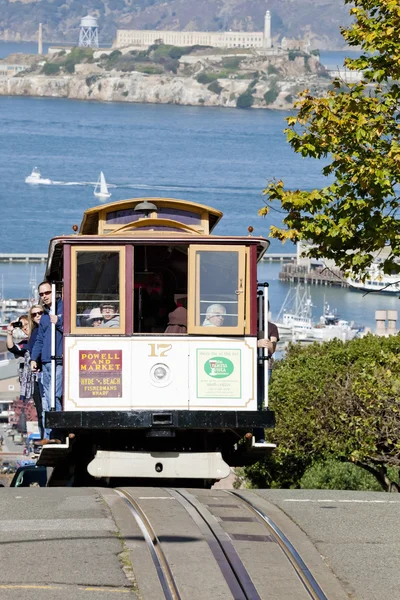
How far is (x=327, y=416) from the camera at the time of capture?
75.4 feet

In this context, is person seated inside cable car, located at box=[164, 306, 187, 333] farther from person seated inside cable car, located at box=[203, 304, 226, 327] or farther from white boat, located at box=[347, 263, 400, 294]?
white boat, located at box=[347, 263, 400, 294]

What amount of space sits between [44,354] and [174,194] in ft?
485

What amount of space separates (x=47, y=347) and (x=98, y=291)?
2.63 ft

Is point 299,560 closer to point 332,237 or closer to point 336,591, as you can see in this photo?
point 336,591

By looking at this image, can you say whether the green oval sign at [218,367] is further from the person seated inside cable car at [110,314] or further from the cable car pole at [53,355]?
the cable car pole at [53,355]

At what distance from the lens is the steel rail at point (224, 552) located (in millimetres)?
8734

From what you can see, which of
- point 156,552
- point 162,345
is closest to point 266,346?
point 162,345

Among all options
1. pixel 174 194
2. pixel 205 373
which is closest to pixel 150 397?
pixel 205 373

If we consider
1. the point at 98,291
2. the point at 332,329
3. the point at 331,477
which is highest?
the point at 332,329

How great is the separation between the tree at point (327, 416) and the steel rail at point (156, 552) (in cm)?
994

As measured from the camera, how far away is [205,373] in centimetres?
1340

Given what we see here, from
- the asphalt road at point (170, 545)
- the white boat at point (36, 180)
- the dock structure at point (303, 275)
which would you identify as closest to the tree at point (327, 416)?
the asphalt road at point (170, 545)

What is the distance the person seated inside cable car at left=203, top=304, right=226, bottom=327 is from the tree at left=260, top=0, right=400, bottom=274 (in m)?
3.08

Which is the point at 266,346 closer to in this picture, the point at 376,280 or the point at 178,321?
the point at 178,321
